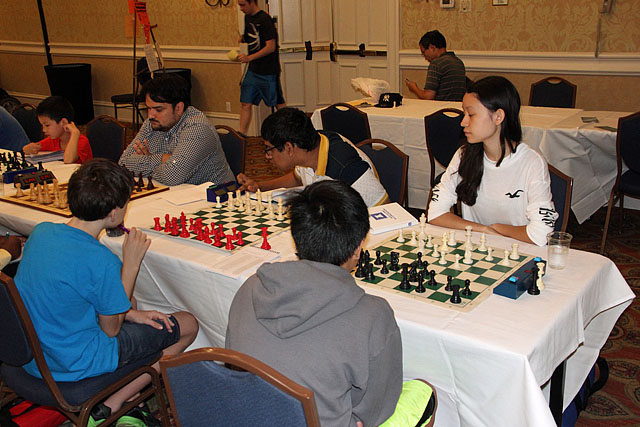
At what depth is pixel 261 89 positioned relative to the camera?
704 cm

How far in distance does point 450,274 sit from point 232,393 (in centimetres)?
96

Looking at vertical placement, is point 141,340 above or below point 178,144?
below

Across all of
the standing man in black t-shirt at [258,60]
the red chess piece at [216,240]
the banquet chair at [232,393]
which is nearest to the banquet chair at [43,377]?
the red chess piece at [216,240]

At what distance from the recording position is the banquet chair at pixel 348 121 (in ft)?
14.8

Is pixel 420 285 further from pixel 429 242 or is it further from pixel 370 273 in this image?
pixel 429 242

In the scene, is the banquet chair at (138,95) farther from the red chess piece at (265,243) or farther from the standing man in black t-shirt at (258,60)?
the red chess piece at (265,243)

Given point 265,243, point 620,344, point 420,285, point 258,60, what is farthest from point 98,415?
point 258,60

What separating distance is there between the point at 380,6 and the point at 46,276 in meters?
6.75

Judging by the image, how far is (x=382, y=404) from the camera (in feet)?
4.81

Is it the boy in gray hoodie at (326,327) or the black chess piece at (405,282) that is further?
the black chess piece at (405,282)

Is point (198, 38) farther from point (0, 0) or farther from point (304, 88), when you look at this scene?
point (0, 0)

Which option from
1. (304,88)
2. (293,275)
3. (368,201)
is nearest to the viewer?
(293,275)

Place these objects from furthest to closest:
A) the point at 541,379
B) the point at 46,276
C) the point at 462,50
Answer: the point at 462,50, the point at 46,276, the point at 541,379

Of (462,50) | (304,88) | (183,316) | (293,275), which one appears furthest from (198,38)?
(293,275)
